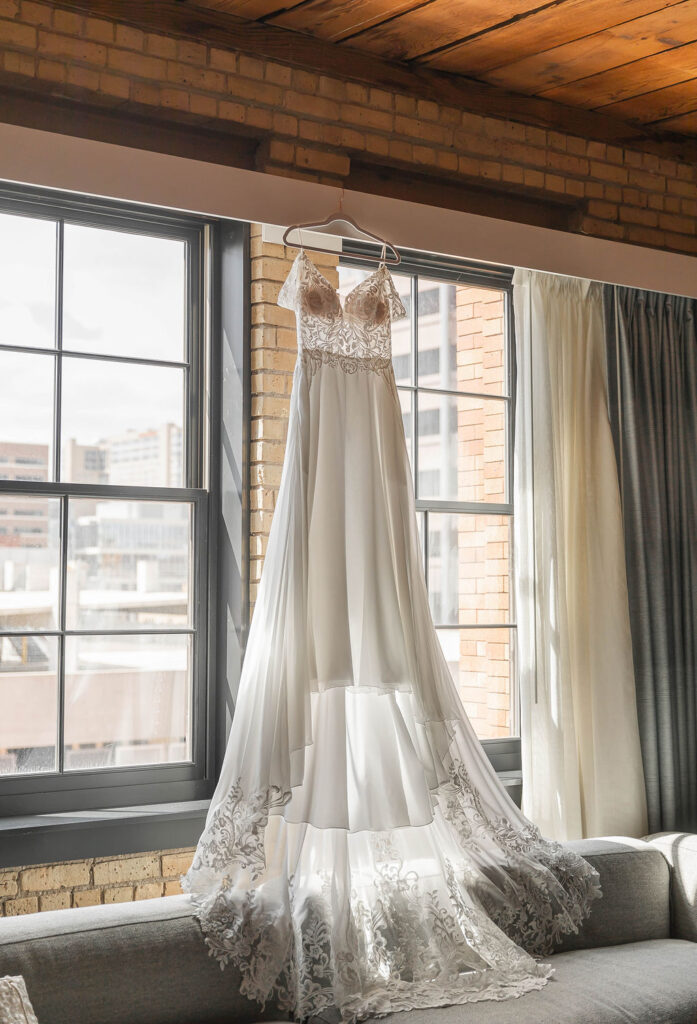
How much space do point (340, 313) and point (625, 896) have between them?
6.11ft

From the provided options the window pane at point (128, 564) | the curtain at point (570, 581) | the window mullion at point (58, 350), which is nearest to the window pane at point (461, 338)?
the curtain at point (570, 581)

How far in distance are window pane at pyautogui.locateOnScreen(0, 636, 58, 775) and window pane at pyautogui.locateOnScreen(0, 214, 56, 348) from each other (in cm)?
89

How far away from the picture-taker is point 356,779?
2814mm

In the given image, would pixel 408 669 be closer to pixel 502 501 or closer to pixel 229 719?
pixel 229 719

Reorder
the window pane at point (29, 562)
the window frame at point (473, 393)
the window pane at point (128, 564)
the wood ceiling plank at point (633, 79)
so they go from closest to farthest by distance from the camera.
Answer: the window pane at point (29, 562)
the window pane at point (128, 564)
the wood ceiling plank at point (633, 79)
the window frame at point (473, 393)

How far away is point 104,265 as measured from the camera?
3.32 meters

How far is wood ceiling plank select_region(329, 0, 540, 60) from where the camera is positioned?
300 centimetres

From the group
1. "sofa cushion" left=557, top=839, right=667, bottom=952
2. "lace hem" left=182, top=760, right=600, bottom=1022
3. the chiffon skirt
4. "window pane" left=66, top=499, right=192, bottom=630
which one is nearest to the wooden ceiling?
the chiffon skirt

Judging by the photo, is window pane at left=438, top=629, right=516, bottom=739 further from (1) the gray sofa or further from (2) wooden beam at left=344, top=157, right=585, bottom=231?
(2) wooden beam at left=344, top=157, right=585, bottom=231

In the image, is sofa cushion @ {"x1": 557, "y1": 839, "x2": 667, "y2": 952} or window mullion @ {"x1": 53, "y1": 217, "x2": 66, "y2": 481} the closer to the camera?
sofa cushion @ {"x1": 557, "y1": 839, "x2": 667, "y2": 952}

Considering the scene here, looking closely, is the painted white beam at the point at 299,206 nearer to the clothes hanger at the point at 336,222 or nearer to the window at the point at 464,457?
the clothes hanger at the point at 336,222

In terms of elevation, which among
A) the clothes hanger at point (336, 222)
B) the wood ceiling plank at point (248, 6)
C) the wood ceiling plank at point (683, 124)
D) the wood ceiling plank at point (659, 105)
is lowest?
the clothes hanger at point (336, 222)

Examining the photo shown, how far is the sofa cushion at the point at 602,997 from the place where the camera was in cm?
249

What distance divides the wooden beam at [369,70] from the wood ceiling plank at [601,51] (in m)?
0.08
